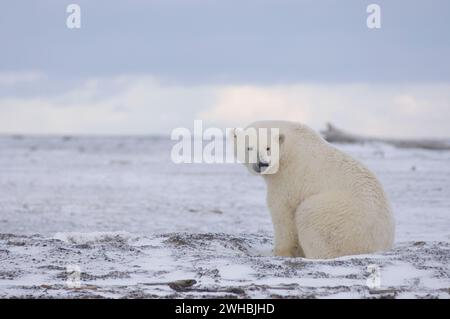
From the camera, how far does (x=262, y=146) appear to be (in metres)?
6.46

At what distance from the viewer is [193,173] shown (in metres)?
23.4

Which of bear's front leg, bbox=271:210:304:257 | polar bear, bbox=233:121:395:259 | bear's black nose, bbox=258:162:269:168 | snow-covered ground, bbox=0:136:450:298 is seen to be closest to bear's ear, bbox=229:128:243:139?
polar bear, bbox=233:121:395:259

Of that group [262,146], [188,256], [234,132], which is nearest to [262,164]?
[262,146]

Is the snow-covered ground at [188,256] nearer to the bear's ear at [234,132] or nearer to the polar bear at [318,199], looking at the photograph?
the polar bear at [318,199]

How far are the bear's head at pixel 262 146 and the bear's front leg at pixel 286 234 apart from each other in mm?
422

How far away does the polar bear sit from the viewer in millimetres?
6230

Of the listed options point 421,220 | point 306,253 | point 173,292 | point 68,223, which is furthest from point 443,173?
point 173,292

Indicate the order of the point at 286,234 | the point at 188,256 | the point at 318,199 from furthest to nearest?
the point at 286,234 → the point at 318,199 → the point at 188,256

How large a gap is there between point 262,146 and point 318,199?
68 cm

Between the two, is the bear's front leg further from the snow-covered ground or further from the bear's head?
the bear's head

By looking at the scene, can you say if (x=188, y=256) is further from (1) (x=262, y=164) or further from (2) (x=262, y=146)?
(2) (x=262, y=146)

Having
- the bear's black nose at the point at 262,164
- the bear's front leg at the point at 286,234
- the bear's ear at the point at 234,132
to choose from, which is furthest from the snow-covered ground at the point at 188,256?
the bear's ear at the point at 234,132

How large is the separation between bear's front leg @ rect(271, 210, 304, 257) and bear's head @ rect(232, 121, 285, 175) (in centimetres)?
42
